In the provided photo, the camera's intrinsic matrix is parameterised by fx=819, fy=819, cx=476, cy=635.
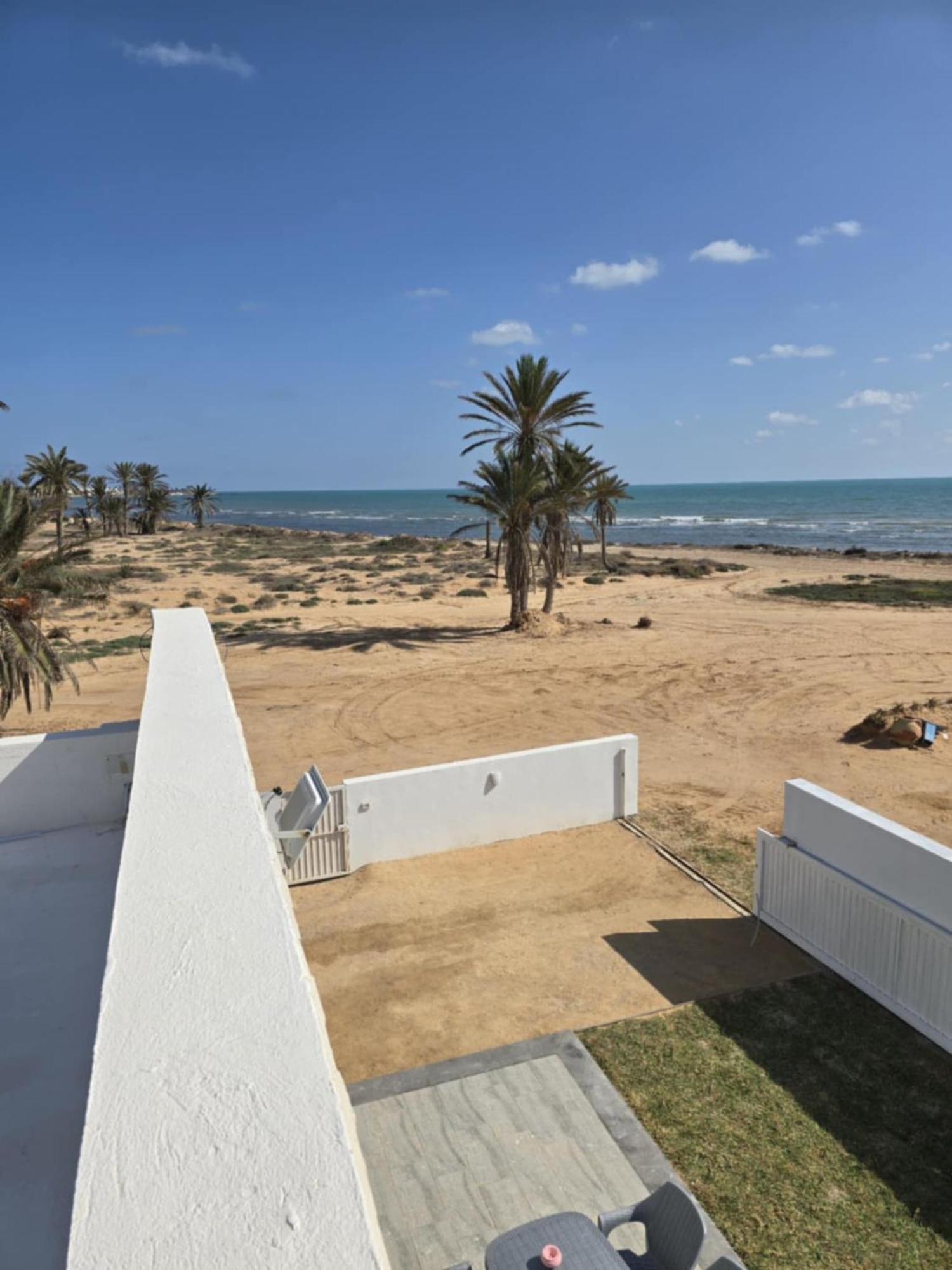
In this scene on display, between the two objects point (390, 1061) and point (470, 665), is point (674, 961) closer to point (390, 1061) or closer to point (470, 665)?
point (390, 1061)

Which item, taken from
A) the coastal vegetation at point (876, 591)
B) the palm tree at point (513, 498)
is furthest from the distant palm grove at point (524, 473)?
the coastal vegetation at point (876, 591)

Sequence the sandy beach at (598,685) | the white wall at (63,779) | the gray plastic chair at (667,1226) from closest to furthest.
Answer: the gray plastic chair at (667,1226)
the white wall at (63,779)
the sandy beach at (598,685)

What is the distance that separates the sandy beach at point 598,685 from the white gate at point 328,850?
12.0 feet

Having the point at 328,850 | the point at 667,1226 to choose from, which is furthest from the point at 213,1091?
the point at 328,850

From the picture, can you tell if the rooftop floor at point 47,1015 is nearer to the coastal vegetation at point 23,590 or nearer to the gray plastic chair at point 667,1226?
the gray plastic chair at point 667,1226

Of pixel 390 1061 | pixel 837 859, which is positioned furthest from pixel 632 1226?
pixel 837 859

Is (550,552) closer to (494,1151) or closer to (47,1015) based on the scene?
(494,1151)

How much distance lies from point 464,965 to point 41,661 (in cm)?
737

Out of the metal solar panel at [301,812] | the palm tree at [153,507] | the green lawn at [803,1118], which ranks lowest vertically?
the green lawn at [803,1118]

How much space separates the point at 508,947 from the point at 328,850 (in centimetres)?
238

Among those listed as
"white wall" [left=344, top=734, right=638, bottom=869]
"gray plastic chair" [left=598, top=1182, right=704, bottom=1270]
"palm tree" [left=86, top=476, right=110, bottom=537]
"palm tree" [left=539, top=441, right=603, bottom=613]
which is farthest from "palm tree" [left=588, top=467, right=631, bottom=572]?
"palm tree" [left=86, top=476, right=110, bottom=537]

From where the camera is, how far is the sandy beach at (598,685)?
41.4 ft

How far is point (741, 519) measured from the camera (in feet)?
317

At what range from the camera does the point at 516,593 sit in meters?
24.4
